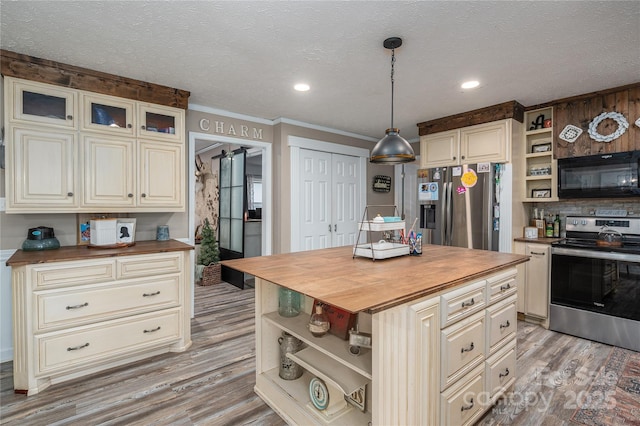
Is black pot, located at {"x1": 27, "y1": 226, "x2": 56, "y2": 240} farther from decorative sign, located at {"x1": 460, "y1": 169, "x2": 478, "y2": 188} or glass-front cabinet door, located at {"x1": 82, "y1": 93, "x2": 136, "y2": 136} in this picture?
decorative sign, located at {"x1": 460, "y1": 169, "x2": 478, "y2": 188}

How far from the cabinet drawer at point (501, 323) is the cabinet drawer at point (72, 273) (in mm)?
2620

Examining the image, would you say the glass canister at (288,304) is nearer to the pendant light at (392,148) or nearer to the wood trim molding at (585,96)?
the pendant light at (392,148)

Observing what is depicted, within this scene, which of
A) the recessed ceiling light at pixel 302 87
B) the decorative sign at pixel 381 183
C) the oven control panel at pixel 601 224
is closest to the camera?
the recessed ceiling light at pixel 302 87

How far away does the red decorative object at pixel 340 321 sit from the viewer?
171 cm

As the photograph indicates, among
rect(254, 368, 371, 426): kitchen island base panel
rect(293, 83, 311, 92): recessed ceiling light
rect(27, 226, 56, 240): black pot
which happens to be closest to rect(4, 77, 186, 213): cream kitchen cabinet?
rect(27, 226, 56, 240): black pot

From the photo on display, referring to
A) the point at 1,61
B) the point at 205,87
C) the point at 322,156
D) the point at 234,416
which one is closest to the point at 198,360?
the point at 234,416

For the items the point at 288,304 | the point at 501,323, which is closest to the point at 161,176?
the point at 288,304

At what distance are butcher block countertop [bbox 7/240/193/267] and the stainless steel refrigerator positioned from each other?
2.87m

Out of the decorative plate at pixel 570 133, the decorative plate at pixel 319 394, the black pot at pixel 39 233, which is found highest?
the decorative plate at pixel 570 133

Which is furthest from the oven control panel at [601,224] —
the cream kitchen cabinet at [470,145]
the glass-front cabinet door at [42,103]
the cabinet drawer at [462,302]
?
the glass-front cabinet door at [42,103]

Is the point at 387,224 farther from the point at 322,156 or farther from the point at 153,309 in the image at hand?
the point at 322,156

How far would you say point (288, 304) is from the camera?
2.01 meters

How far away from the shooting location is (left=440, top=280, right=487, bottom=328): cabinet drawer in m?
1.52

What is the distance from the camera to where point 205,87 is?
2.94m
